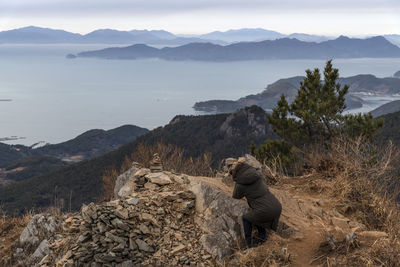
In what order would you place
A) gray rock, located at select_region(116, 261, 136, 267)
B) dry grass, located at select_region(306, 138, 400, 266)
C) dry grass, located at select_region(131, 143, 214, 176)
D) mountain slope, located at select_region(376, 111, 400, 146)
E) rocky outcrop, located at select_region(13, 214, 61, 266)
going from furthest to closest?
mountain slope, located at select_region(376, 111, 400, 146) → dry grass, located at select_region(131, 143, 214, 176) → rocky outcrop, located at select_region(13, 214, 61, 266) → gray rock, located at select_region(116, 261, 136, 267) → dry grass, located at select_region(306, 138, 400, 266)

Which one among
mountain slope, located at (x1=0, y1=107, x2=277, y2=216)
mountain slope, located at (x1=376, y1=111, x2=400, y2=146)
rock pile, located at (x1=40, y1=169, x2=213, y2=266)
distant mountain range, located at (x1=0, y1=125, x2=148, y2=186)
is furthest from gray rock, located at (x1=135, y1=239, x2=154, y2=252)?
distant mountain range, located at (x1=0, y1=125, x2=148, y2=186)

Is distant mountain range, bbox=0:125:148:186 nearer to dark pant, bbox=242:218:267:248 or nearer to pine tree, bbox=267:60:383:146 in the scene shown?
pine tree, bbox=267:60:383:146

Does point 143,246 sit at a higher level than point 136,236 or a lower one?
lower

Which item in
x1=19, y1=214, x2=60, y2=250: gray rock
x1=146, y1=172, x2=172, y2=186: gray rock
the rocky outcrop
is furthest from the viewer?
x1=19, y1=214, x2=60, y2=250: gray rock

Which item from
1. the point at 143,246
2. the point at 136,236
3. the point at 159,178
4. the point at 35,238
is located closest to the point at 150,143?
the point at 35,238

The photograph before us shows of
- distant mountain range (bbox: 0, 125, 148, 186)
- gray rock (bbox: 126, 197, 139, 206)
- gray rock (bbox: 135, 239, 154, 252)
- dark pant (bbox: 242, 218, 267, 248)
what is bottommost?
distant mountain range (bbox: 0, 125, 148, 186)

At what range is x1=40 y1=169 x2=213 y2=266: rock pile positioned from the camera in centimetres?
690

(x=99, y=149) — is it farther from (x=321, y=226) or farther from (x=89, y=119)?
(x=321, y=226)

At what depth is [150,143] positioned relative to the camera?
71688 millimetres

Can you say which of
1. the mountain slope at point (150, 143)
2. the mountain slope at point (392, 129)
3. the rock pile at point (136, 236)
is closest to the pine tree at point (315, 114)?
the rock pile at point (136, 236)

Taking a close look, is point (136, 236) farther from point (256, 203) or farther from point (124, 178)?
point (124, 178)

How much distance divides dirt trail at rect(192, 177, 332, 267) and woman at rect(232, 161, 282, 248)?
549 millimetres

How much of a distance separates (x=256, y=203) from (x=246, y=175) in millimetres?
556

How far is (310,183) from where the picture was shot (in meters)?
10.3
